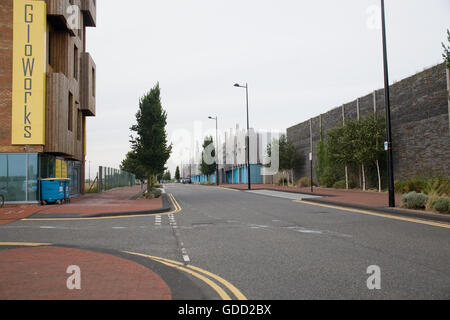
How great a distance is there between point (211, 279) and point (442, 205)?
985cm

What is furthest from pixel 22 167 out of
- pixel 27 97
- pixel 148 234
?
pixel 148 234

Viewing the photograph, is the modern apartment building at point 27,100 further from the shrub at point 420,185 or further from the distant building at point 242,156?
the distant building at point 242,156

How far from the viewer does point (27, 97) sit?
19859 mm

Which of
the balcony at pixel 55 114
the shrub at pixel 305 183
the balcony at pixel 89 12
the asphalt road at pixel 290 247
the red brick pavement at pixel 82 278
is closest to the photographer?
the red brick pavement at pixel 82 278

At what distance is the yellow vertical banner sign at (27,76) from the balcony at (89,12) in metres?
10.3

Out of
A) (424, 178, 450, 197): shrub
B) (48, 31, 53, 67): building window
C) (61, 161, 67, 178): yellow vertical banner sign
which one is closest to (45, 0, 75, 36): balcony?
(48, 31, 53, 67): building window

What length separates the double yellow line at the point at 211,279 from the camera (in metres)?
4.96

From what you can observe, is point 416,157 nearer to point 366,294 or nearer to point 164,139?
point 164,139

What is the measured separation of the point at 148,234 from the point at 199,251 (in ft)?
9.20

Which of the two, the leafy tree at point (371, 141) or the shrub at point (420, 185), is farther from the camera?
the leafy tree at point (371, 141)

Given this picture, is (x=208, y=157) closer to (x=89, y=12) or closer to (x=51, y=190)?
(x=89, y=12)

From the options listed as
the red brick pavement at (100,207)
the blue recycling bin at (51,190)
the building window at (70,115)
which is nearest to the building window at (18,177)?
the blue recycling bin at (51,190)

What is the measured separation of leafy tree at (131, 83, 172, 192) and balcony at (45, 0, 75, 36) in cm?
653

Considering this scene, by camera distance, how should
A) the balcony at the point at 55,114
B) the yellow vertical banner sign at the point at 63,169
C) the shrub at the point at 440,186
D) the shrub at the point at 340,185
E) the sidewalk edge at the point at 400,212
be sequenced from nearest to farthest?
the sidewalk edge at the point at 400,212, the shrub at the point at 440,186, the balcony at the point at 55,114, the yellow vertical banner sign at the point at 63,169, the shrub at the point at 340,185
